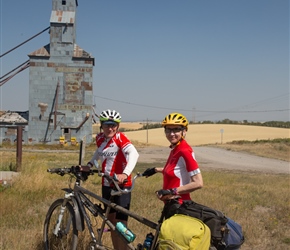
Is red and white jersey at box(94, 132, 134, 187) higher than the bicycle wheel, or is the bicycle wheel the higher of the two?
red and white jersey at box(94, 132, 134, 187)

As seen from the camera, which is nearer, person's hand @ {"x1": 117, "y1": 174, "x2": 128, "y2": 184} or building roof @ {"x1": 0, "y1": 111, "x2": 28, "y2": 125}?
person's hand @ {"x1": 117, "y1": 174, "x2": 128, "y2": 184}

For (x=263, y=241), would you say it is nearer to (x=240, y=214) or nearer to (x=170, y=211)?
(x=240, y=214)

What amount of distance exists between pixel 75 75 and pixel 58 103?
2944mm

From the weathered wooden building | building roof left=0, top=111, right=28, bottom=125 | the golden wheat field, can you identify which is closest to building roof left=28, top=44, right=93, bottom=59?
the weathered wooden building

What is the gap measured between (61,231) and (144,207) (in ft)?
11.4

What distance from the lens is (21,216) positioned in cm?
668

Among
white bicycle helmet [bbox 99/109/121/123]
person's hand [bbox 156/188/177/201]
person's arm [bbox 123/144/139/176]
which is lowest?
person's hand [bbox 156/188/177/201]

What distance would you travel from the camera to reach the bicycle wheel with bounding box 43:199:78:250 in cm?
442

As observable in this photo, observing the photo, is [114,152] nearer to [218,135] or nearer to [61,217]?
[61,217]

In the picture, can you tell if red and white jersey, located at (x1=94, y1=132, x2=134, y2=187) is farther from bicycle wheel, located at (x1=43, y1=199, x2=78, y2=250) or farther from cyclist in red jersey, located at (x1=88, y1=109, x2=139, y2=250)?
bicycle wheel, located at (x1=43, y1=199, x2=78, y2=250)

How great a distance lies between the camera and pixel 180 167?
374 cm

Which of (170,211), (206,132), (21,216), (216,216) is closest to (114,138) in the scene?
(170,211)

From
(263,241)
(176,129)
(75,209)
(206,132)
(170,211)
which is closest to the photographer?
(170,211)

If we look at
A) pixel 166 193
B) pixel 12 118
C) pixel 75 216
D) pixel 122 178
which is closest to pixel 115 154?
pixel 122 178
